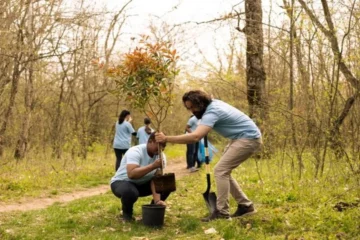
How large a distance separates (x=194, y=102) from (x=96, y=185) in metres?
6.21

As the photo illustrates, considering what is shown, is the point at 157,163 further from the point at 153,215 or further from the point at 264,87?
the point at 264,87

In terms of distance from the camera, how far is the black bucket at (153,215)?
5.91 meters

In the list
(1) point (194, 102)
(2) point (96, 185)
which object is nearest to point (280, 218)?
(1) point (194, 102)

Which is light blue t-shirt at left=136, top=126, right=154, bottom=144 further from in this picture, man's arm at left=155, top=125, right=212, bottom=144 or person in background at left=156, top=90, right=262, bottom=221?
man's arm at left=155, top=125, right=212, bottom=144

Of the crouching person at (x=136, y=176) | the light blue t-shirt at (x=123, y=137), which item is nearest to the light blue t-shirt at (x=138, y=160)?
the crouching person at (x=136, y=176)

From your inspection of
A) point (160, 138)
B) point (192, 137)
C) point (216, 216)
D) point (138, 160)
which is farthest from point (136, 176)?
point (216, 216)

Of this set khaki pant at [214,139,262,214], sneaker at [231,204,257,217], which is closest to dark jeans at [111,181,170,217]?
khaki pant at [214,139,262,214]

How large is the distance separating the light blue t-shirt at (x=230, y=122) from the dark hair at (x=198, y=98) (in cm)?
8

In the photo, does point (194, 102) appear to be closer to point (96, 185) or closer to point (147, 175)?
point (147, 175)

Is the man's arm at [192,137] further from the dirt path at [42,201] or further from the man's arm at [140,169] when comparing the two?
the dirt path at [42,201]

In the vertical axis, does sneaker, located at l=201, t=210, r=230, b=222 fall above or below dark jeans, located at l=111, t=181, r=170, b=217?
below

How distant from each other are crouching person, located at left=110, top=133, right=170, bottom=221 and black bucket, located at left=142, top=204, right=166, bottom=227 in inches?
8.2

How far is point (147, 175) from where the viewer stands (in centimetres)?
627

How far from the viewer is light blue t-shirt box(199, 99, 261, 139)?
18.6ft
